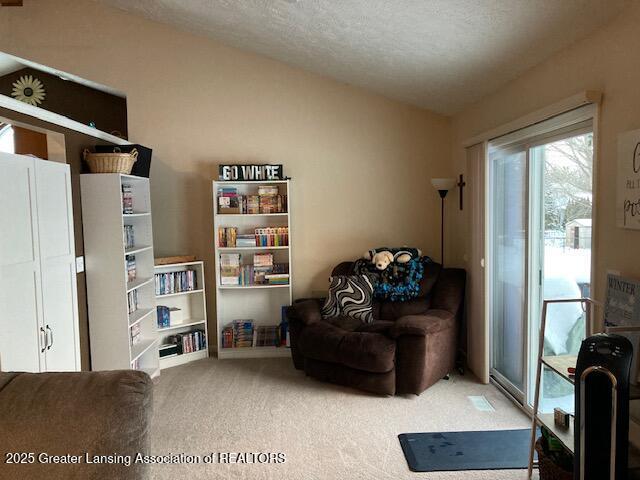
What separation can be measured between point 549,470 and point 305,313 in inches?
85.2

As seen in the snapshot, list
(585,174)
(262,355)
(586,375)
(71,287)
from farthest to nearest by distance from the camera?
(262,355)
(71,287)
(585,174)
(586,375)

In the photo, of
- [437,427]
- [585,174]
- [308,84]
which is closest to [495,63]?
[585,174]

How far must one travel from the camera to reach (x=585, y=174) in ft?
8.08

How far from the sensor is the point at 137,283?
12.1 ft

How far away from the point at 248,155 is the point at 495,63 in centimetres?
250

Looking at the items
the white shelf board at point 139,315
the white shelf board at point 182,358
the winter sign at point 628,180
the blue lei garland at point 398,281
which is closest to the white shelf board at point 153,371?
the white shelf board at point 182,358

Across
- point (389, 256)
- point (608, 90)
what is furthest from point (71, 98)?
point (608, 90)

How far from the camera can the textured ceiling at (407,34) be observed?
2.26 m

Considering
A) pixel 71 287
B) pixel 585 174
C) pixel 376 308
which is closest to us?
pixel 585 174

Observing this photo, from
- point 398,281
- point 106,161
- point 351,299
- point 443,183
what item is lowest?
point 351,299

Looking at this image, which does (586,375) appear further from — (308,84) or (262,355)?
(308,84)

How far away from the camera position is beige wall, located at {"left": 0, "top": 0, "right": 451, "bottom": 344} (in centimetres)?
429

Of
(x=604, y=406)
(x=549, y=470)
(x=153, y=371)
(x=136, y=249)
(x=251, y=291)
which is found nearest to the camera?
Answer: (x=604, y=406)

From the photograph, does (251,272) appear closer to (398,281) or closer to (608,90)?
(398,281)
